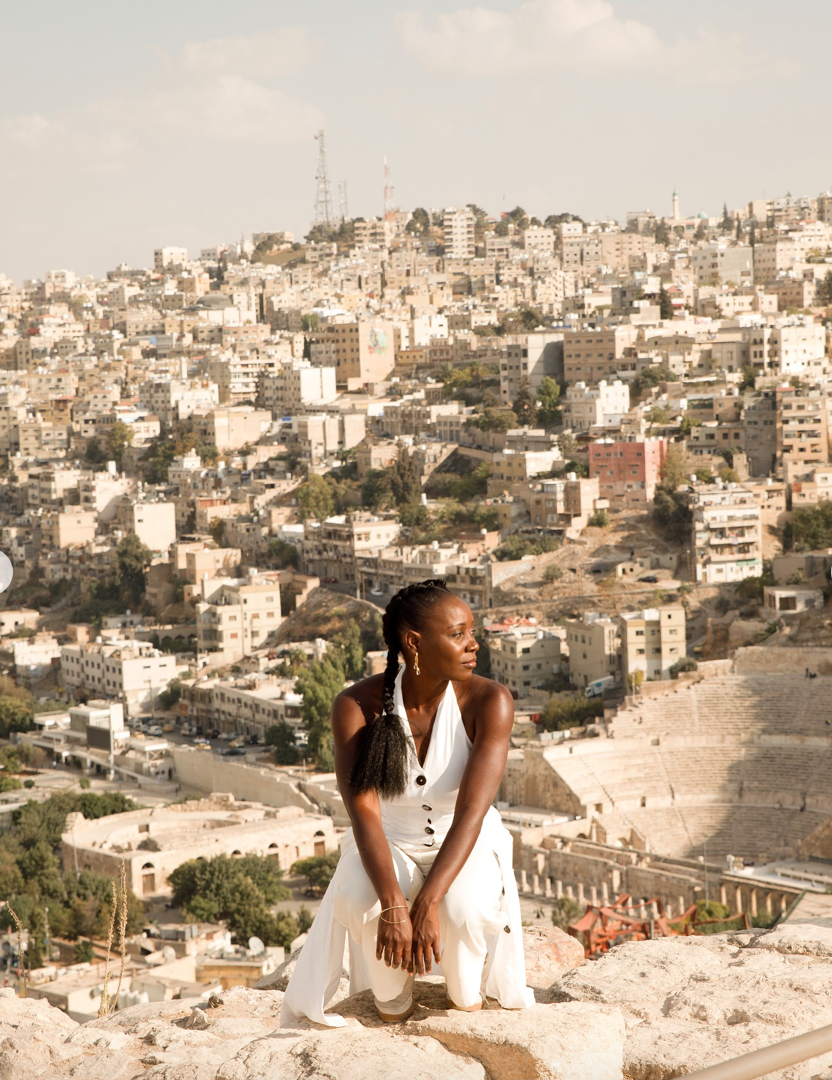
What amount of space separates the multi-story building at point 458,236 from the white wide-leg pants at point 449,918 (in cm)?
8250

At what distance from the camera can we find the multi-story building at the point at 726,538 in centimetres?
3069

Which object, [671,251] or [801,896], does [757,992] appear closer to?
[801,896]

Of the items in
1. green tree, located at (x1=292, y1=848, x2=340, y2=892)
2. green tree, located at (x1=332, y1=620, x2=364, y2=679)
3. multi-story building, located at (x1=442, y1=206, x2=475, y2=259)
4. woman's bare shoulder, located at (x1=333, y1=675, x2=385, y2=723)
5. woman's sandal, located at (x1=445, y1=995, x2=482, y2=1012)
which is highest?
multi-story building, located at (x1=442, y1=206, x2=475, y2=259)

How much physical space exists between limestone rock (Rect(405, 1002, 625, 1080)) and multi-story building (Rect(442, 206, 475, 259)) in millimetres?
82654

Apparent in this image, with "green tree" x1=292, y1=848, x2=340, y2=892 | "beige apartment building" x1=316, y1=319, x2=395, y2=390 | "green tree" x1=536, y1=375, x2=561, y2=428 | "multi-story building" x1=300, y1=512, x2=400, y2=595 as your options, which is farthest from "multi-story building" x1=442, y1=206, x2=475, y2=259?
"green tree" x1=292, y1=848, x2=340, y2=892

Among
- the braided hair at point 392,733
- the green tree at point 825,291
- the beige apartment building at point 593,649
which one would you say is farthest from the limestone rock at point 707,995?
the green tree at point 825,291

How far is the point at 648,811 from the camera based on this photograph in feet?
72.8

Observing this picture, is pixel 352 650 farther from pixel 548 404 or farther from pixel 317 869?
pixel 548 404

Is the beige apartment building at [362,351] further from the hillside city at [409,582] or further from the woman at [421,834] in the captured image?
the woman at [421,834]

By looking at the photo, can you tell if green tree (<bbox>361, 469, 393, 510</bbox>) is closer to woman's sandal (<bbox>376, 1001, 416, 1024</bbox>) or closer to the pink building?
the pink building

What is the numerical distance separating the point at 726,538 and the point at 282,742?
1012 cm

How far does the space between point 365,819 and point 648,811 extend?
19.6 metres

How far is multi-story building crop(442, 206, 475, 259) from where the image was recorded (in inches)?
3327

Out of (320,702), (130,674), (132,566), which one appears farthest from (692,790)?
(132,566)
